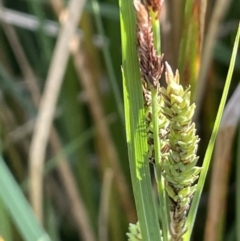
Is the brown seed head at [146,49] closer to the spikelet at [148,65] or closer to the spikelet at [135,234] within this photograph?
the spikelet at [148,65]

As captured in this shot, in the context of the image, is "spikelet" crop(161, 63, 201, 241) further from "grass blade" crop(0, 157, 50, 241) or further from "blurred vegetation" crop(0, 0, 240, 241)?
"blurred vegetation" crop(0, 0, 240, 241)

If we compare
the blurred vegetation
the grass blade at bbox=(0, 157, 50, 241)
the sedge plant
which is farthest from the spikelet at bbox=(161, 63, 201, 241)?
the blurred vegetation

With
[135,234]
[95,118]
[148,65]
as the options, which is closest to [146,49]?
[148,65]

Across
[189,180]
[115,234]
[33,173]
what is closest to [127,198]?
[115,234]

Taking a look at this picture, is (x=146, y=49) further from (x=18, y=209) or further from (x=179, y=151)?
(x=18, y=209)

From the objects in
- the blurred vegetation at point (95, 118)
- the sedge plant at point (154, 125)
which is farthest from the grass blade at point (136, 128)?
the blurred vegetation at point (95, 118)

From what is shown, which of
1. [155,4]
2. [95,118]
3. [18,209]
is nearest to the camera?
[155,4]

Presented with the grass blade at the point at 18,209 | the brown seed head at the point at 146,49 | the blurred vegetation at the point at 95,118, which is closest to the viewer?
the brown seed head at the point at 146,49

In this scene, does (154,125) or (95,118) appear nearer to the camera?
(154,125)
